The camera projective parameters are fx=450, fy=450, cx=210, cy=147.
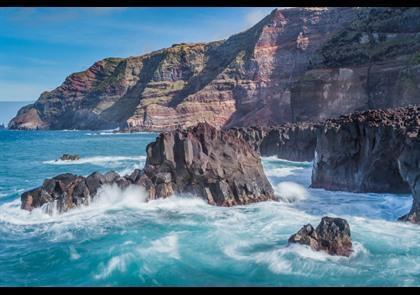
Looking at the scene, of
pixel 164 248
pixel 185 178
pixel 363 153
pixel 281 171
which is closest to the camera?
pixel 164 248

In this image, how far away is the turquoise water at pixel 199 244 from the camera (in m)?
13.6

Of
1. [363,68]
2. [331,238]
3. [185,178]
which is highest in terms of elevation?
[363,68]

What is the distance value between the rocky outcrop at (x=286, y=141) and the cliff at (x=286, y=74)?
2034 cm

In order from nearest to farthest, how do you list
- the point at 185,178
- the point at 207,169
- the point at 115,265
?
the point at 115,265 → the point at 207,169 → the point at 185,178

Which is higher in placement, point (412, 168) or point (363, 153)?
point (363, 153)

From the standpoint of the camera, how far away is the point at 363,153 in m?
27.8

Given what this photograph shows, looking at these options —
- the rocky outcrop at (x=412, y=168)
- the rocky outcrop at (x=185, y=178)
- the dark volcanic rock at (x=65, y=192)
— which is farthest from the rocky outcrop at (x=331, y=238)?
the dark volcanic rock at (x=65, y=192)

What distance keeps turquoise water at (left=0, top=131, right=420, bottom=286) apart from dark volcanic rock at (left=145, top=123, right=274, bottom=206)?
2.98 feet

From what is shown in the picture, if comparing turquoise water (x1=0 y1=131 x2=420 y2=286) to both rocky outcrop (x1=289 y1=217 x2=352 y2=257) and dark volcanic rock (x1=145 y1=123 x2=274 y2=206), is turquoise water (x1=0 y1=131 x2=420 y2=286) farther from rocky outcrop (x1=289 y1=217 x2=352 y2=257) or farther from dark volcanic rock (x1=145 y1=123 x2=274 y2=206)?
dark volcanic rock (x1=145 y1=123 x2=274 y2=206)

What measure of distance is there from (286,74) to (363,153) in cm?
10468

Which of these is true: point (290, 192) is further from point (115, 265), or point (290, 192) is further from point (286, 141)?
point (286, 141)

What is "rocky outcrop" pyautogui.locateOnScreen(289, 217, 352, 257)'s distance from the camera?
14977 mm

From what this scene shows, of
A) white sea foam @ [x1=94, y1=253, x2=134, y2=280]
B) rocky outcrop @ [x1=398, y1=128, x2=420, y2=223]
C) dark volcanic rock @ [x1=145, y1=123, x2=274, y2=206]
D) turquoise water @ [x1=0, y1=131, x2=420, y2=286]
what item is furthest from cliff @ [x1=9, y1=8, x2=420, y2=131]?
white sea foam @ [x1=94, y1=253, x2=134, y2=280]

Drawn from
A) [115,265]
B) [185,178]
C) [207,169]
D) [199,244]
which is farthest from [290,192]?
[115,265]
